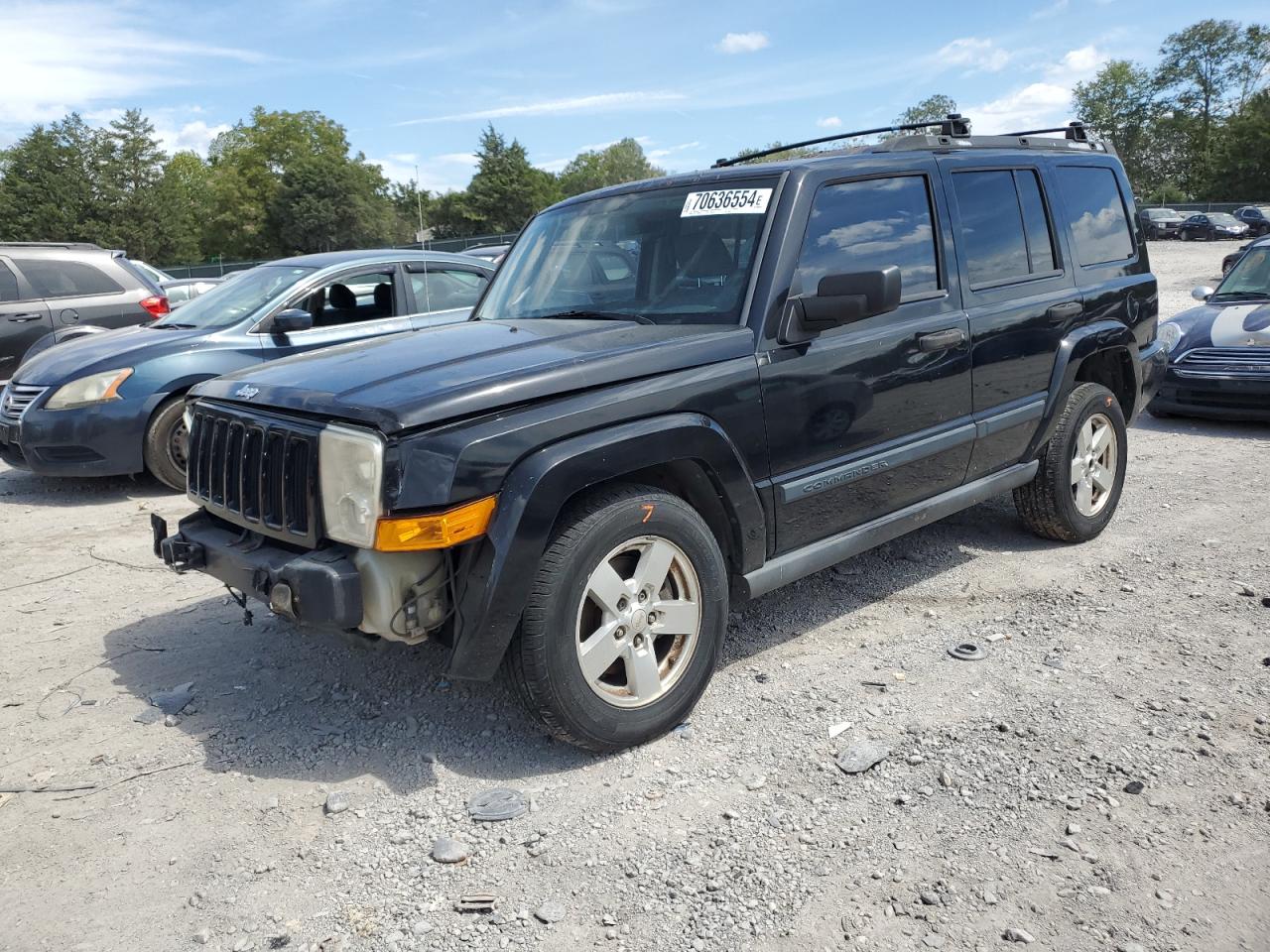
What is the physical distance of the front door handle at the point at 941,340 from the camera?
4.13 meters

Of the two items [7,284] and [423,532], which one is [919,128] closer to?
[423,532]

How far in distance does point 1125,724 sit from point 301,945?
271 cm

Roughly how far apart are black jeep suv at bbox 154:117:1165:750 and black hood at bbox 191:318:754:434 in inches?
0.5

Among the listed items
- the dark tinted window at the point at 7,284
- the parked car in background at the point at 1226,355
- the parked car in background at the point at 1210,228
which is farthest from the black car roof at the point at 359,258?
the parked car in background at the point at 1210,228

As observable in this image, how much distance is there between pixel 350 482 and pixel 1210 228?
45.6 m

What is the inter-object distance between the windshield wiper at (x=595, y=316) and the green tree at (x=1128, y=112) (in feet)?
281

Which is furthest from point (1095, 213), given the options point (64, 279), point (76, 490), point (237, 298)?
point (64, 279)

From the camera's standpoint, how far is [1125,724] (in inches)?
134

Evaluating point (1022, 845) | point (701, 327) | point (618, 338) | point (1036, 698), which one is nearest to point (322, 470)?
point (618, 338)

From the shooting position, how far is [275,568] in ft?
10.3

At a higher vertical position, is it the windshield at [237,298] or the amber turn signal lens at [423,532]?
the windshield at [237,298]

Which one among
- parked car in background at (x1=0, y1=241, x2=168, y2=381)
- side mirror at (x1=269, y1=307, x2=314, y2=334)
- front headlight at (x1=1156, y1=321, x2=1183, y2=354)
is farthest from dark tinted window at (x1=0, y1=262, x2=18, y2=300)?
front headlight at (x1=1156, y1=321, x2=1183, y2=354)

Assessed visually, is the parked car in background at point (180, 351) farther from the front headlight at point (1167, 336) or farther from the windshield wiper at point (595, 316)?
the front headlight at point (1167, 336)

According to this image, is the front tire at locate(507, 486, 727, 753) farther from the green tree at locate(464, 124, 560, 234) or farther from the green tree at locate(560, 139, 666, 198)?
the green tree at locate(560, 139, 666, 198)
